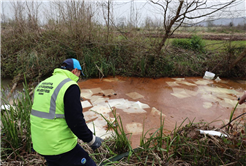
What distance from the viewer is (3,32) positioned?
6.97m

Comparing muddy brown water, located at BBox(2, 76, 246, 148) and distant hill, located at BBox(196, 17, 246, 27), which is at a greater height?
distant hill, located at BBox(196, 17, 246, 27)

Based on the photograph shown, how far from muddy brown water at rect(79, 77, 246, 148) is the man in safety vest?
1357 mm

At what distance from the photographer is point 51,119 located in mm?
1426

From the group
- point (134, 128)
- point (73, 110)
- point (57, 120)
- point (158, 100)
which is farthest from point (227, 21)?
point (57, 120)

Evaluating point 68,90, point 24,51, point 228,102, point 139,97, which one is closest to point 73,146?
point 68,90

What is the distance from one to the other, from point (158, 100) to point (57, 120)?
332cm

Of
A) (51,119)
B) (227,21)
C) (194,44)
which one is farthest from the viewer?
(194,44)

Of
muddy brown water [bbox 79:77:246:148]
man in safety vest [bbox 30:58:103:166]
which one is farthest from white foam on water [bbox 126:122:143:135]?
man in safety vest [bbox 30:58:103:166]

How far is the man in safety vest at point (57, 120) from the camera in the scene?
4.69 ft

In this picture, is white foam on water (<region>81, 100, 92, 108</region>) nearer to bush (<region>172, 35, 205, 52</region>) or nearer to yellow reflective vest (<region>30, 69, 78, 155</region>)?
yellow reflective vest (<region>30, 69, 78, 155</region>)

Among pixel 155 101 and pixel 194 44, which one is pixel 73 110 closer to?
pixel 155 101

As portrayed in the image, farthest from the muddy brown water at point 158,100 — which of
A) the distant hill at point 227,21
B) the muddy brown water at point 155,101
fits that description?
the distant hill at point 227,21

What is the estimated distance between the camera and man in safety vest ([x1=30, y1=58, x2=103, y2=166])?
1.43m

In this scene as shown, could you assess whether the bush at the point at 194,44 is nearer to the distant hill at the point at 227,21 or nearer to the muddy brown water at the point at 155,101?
the distant hill at the point at 227,21
